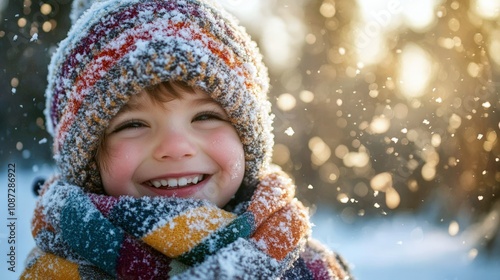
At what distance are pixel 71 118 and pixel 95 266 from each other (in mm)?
418

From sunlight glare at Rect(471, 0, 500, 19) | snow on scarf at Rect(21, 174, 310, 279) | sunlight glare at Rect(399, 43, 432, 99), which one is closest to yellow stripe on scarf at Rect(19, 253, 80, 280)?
snow on scarf at Rect(21, 174, 310, 279)

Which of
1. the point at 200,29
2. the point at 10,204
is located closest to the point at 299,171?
the point at 10,204

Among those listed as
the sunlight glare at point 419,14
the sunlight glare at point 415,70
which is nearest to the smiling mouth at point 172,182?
the sunlight glare at point 419,14

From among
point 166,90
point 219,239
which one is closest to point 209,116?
point 166,90

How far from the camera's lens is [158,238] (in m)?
1.29

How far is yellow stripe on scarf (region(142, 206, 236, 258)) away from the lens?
129 centimetres

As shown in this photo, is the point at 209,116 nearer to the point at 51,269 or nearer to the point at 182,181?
the point at 182,181

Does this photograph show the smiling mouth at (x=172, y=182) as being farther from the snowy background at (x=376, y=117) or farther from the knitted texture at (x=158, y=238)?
the snowy background at (x=376, y=117)

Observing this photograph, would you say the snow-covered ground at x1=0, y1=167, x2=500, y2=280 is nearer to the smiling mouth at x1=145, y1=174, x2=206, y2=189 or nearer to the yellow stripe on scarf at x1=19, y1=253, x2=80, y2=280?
the yellow stripe on scarf at x1=19, y1=253, x2=80, y2=280

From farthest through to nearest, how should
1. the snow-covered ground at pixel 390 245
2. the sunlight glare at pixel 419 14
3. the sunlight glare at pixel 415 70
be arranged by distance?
the sunlight glare at pixel 415 70 < the sunlight glare at pixel 419 14 < the snow-covered ground at pixel 390 245

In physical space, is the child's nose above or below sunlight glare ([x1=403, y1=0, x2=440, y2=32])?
below

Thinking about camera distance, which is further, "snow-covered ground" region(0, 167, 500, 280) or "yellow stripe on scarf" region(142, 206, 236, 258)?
"snow-covered ground" region(0, 167, 500, 280)

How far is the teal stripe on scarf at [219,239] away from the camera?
1.28 metres

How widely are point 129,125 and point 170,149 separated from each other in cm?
15
